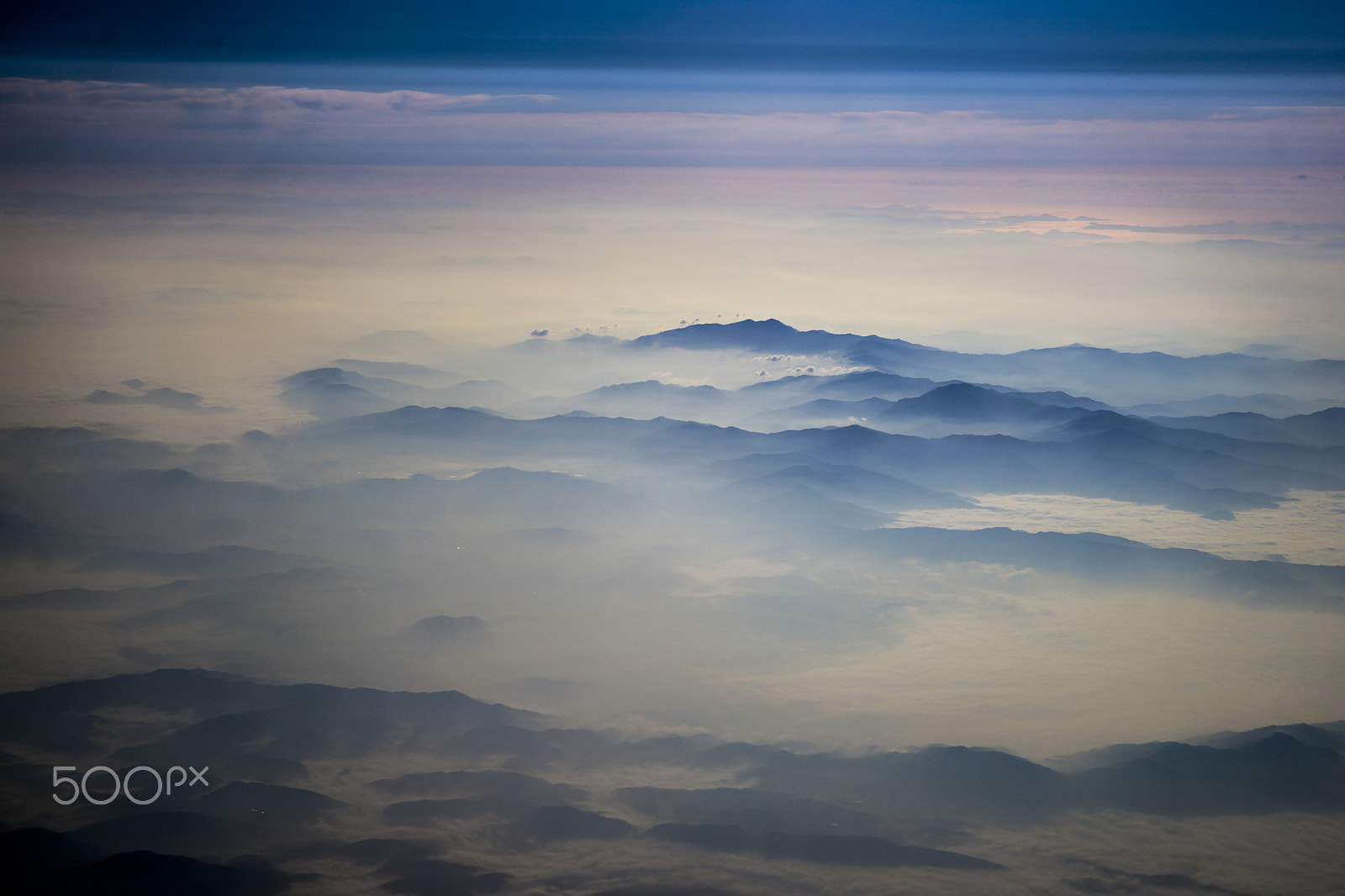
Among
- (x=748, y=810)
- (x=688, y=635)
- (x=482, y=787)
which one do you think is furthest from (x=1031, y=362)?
(x=482, y=787)

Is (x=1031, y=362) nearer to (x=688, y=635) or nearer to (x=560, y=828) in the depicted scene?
(x=688, y=635)

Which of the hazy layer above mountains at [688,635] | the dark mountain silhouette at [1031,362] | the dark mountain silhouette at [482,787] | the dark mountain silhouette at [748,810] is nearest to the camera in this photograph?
the hazy layer above mountains at [688,635]

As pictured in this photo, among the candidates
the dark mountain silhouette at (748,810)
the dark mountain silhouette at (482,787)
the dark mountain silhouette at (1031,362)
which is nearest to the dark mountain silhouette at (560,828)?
the dark mountain silhouette at (482,787)

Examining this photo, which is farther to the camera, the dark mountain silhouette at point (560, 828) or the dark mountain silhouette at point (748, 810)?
Result: the dark mountain silhouette at point (748, 810)

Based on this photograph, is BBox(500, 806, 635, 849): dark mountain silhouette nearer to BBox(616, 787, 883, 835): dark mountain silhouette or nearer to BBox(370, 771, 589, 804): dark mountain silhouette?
BBox(370, 771, 589, 804): dark mountain silhouette

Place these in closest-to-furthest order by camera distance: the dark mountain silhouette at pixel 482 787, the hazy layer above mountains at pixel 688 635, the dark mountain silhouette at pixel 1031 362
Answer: the hazy layer above mountains at pixel 688 635 < the dark mountain silhouette at pixel 482 787 < the dark mountain silhouette at pixel 1031 362

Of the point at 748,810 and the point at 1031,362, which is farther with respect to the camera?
the point at 1031,362

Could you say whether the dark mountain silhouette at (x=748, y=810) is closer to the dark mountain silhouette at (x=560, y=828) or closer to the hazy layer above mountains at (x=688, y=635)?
the hazy layer above mountains at (x=688, y=635)

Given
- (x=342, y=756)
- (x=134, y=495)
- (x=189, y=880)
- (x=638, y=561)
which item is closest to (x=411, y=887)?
(x=189, y=880)

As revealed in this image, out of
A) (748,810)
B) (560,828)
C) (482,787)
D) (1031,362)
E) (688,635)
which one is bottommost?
(560,828)

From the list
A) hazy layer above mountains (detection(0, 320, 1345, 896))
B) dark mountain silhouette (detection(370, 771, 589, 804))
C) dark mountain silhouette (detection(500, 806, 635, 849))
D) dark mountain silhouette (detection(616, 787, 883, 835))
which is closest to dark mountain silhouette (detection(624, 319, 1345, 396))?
hazy layer above mountains (detection(0, 320, 1345, 896))

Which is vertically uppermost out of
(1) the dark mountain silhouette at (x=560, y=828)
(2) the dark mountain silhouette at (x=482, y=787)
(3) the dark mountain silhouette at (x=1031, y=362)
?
(3) the dark mountain silhouette at (x=1031, y=362)
